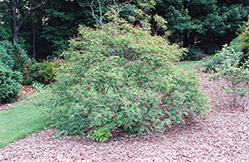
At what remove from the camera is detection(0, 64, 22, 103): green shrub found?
6.86 meters

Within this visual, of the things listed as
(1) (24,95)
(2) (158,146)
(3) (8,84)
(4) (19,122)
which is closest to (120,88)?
(2) (158,146)

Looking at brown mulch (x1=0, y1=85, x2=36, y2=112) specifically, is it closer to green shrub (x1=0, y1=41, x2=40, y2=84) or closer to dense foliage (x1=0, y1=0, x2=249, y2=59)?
green shrub (x1=0, y1=41, x2=40, y2=84)

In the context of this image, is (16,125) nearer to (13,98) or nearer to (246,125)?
(13,98)

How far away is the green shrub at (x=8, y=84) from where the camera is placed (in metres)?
6.86

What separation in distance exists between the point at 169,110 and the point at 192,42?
1427cm

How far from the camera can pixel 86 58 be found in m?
4.27

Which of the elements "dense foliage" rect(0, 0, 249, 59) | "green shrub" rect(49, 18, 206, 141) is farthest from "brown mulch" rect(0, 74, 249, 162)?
"dense foliage" rect(0, 0, 249, 59)

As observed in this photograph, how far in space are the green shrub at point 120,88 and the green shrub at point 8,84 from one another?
3.06 meters

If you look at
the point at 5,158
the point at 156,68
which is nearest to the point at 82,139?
the point at 5,158

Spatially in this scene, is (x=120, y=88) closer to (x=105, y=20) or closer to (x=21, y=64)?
(x=21, y=64)

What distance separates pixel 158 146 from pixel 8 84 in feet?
17.5

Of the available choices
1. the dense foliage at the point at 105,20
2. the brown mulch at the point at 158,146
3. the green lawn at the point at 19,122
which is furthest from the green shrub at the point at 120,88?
the dense foliage at the point at 105,20

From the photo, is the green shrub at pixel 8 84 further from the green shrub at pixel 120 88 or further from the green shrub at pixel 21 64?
the green shrub at pixel 120 88

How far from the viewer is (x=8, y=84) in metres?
7.00
